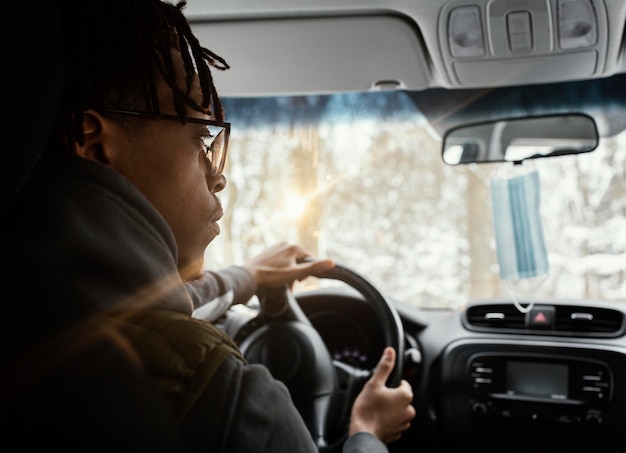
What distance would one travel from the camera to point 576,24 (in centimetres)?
211

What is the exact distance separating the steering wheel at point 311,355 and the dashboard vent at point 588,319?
2.72ft

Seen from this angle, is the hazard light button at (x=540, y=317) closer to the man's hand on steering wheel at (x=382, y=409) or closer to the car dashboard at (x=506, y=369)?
the car dashboard at (x=506, y=369)

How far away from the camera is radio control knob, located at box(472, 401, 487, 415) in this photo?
8.66ft

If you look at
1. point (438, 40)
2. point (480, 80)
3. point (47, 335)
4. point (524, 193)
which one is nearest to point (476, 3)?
point (438, 40)

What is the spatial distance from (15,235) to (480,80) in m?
2.01

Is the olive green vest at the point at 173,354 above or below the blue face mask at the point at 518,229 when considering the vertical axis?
above

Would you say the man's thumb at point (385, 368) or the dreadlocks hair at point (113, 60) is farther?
the man's thumb at point (385, 368)

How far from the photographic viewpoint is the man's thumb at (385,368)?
195cm

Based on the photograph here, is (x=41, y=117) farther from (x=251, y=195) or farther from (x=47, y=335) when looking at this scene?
(x=251, y=195)

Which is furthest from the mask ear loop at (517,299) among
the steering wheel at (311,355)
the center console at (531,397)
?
the steering wheel at (311,355)

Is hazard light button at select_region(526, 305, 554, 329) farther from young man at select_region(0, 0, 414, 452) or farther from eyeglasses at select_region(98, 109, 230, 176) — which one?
young man at select_region(0, 0, 414, 452)

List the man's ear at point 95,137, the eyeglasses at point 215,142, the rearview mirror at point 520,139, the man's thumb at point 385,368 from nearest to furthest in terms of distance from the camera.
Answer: the man's ear at point 95,137 → the eyeglasses at point 215,142 → the man's thumb at point 385,368 → the rearview mirror at point 520,139

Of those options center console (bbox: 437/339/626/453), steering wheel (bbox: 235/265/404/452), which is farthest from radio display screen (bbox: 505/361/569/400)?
steering wheel (bbox: 235/265/404/452)

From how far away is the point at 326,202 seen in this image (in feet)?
17.4
